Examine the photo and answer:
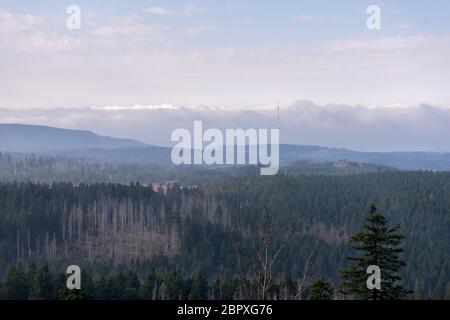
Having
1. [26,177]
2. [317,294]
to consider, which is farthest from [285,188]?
[317,294]

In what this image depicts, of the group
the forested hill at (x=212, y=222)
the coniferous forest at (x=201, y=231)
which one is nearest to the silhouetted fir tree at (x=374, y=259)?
the coniferous forest at (x=201, y=231)

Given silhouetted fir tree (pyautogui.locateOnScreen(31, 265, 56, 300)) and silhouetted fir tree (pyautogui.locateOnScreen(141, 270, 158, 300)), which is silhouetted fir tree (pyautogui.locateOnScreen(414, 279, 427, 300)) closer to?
silhouetted fir tree (pyautogui.locateOnScreen(141, 270, 158, 300))

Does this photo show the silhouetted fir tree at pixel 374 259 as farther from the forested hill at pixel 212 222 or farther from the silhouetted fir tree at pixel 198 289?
the forested hill at pixel 212 222

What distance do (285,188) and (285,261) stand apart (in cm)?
4167

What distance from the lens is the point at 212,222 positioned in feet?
341

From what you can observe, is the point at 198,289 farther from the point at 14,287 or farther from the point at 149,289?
the point at 14,287

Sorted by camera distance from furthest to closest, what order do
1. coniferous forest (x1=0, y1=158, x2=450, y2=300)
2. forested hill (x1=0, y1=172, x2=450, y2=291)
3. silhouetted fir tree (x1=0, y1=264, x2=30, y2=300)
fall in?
forested hill (x1=0, y1=172, x2=450, y2=291) < coniferous forest (x1=0, y1=158, x2=450, y2=300) < silhouetted fir tree (x1=0, y1=264, x2=30, y2=300)

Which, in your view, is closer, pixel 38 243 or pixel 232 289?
pixel 232 289

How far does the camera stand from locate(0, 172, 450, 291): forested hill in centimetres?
8181

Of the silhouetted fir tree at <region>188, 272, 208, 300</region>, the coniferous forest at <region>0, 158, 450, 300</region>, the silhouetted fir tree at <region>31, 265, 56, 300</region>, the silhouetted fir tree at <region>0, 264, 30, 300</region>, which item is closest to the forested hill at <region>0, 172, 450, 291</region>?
the coniferous forest at <region>0, 158, 450, 300</region>

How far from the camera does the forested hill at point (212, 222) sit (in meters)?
81.8

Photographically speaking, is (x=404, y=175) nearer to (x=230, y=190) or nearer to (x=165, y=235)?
(x=230, y=190)
